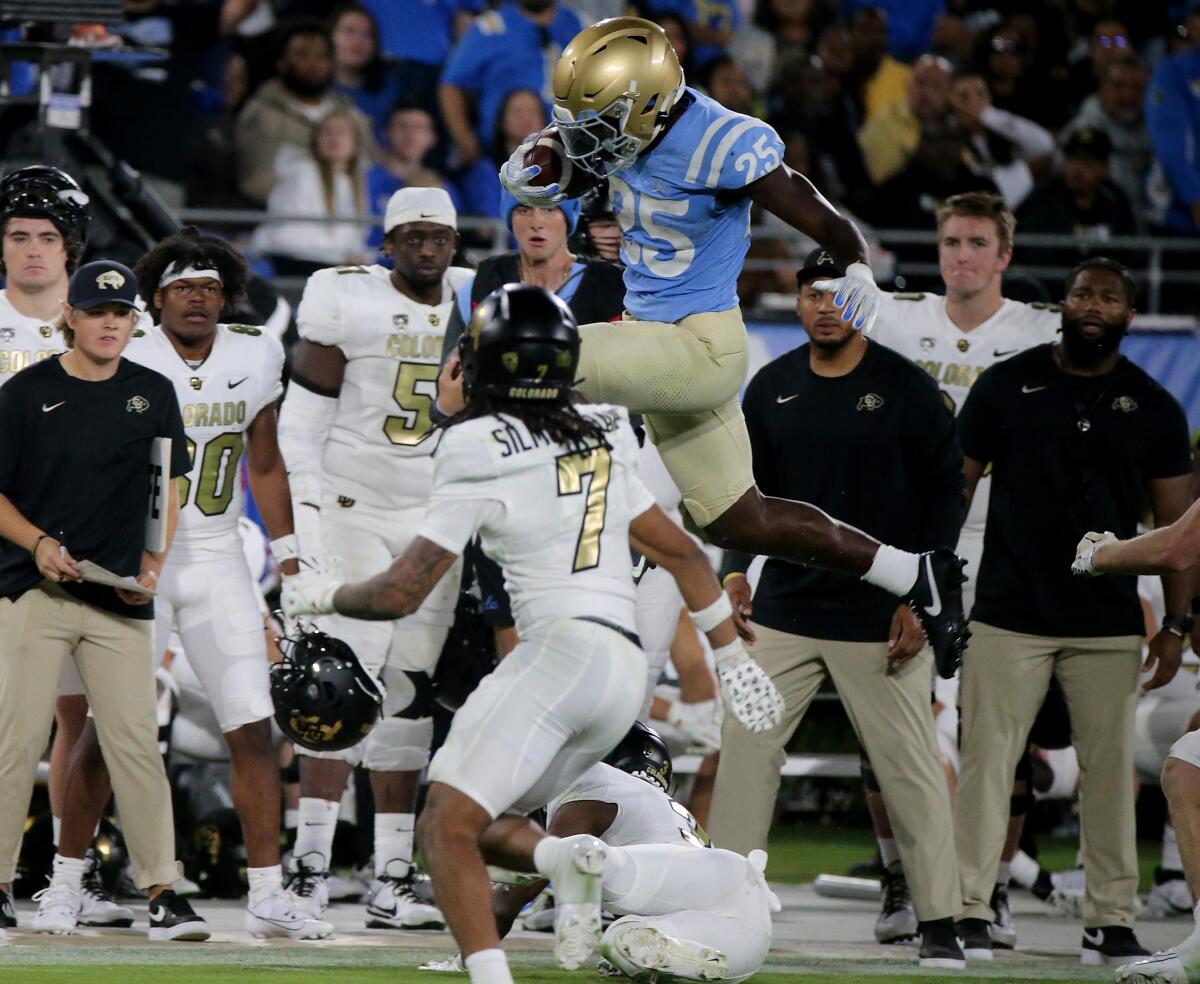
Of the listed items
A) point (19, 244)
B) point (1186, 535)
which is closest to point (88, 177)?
point (19, 244)

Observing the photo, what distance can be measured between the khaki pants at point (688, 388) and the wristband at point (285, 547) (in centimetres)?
150

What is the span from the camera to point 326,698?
5250mm

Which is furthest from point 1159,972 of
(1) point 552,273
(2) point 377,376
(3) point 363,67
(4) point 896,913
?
(3) point 363,67

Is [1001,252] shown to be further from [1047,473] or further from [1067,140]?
[1067,140]

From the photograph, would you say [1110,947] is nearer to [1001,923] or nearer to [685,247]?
Result: [1001,923]

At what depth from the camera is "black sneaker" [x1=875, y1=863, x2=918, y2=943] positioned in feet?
21.0

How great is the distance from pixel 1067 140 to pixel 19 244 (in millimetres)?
6728

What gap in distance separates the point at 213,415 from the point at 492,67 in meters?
5.05

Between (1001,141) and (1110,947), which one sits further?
(1001,141)

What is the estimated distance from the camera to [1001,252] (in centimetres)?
710

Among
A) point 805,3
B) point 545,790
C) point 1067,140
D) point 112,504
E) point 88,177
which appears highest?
point 805,3

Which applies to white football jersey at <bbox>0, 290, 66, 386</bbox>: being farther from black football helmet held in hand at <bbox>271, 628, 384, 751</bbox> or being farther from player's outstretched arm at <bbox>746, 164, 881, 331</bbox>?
player's outstretched arm at <bbox>746, 164, 881, 331</bbox>

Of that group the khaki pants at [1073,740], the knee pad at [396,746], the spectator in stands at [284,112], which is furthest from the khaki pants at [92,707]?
the spectator in stands at [284,112]

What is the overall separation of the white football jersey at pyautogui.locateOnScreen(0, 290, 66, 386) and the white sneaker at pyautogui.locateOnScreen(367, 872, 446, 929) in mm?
2102
